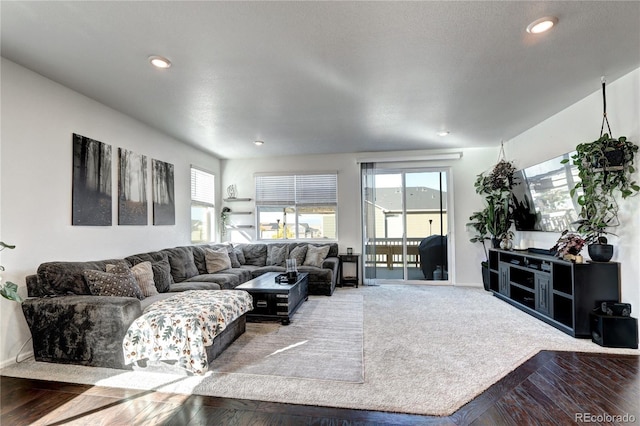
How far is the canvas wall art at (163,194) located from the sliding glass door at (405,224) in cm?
348

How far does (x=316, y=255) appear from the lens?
17.1 feet

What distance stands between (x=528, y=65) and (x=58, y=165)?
459 centimetres

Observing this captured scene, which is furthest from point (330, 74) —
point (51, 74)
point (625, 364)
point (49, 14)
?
point (625, 364)

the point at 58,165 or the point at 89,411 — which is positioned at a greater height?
the point at 58,165

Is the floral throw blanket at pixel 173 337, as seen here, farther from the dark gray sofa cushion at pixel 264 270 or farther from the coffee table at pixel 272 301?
the dark gray sofa cushion at pixel 264 270

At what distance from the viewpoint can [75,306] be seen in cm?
237

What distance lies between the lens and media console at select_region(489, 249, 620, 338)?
2.88m

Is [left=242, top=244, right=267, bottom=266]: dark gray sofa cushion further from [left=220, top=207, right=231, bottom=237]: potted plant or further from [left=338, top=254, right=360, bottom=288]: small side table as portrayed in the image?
[left=338, top=254, right=360, bottom=288]: small side table

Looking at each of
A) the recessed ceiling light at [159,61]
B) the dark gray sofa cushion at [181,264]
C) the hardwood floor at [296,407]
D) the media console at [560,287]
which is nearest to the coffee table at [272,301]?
the dark gray sofa cushion at [181,264]

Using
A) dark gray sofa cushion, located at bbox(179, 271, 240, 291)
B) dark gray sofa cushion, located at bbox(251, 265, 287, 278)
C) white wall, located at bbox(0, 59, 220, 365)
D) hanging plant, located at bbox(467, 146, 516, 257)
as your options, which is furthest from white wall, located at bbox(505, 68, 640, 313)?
white wall, located at bbox(0, 59, 220, 365)

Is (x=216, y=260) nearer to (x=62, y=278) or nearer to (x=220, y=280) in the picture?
(x=220, y=280)

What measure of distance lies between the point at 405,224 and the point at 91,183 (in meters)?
4.98

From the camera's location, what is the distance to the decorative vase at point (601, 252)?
283cm

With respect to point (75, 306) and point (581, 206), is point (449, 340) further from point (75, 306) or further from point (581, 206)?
point (75, 306)
